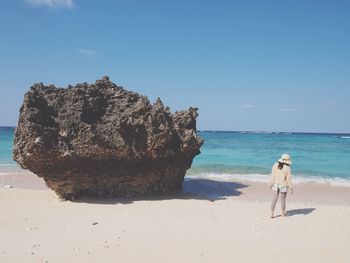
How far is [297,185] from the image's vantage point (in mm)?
16531

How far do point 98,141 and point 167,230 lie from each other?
399 centimetres

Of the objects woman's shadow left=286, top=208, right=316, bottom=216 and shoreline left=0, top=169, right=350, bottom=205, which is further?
shoreline left=0, top=169, right=350, bottom=205

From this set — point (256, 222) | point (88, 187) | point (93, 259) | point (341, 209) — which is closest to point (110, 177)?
point (88, 187)

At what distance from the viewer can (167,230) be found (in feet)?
27.3

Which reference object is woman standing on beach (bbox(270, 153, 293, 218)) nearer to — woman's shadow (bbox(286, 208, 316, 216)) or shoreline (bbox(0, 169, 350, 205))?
woman's shadow (bbox(286, 208, 316, 216))

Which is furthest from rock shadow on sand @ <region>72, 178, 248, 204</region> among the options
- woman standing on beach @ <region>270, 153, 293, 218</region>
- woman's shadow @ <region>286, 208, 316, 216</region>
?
woman standing on beach @ <region>270, 153, 293, 218</region>

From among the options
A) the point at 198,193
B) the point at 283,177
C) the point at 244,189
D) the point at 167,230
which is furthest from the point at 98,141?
the point at 244,189

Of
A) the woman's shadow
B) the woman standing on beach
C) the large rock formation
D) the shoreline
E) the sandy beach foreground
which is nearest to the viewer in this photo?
the sandy beach foreground

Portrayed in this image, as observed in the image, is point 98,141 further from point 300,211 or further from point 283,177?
point 300,211

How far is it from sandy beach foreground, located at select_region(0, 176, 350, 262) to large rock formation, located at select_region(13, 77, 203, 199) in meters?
0.64

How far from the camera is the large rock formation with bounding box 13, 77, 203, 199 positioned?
36.2 ft

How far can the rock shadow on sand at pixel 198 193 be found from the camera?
37.9 feet

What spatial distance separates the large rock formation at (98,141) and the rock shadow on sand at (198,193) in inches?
13.7

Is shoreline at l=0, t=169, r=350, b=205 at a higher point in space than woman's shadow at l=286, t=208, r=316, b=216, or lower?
lower
